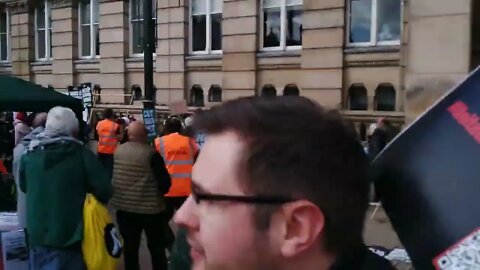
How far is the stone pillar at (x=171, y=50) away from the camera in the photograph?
733 inches

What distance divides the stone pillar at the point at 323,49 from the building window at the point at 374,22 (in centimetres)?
35

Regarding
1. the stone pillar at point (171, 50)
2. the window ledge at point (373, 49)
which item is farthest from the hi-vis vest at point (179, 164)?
the stone pillar at point (171, 50)

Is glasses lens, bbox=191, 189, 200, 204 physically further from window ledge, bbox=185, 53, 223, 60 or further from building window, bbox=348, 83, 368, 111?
window ledge, bbox=185, 53, 223, 60

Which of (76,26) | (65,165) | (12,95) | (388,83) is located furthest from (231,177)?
(76,26)

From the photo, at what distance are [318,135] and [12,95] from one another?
7.96 metres

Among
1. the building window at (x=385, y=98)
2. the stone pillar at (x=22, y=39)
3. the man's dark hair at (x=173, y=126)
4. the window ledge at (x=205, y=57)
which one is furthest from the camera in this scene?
the stone pillar at (x=22, y=39)

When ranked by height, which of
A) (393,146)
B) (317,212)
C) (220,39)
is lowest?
(317,212)

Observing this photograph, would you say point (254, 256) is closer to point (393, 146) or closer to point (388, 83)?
point (393, 146)

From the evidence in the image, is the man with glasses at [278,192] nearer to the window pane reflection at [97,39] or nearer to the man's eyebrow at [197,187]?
the man's eyebrow at [197,187]

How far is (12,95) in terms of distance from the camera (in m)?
8.50

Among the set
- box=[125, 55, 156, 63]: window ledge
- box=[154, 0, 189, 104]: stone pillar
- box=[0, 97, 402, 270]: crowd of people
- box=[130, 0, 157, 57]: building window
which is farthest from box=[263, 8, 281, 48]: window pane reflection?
box=[0, 97, 402, 270]: crowd of people

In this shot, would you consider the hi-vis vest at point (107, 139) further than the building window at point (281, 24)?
No

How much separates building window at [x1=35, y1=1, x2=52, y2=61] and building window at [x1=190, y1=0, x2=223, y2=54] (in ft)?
25.6

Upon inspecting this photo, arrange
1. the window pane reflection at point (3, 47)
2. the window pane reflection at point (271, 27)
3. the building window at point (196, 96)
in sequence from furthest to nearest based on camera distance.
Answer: the window pane reflection at point (3, 47), the building window at point (196, 96), the window pane reflection at point (271, 27)
